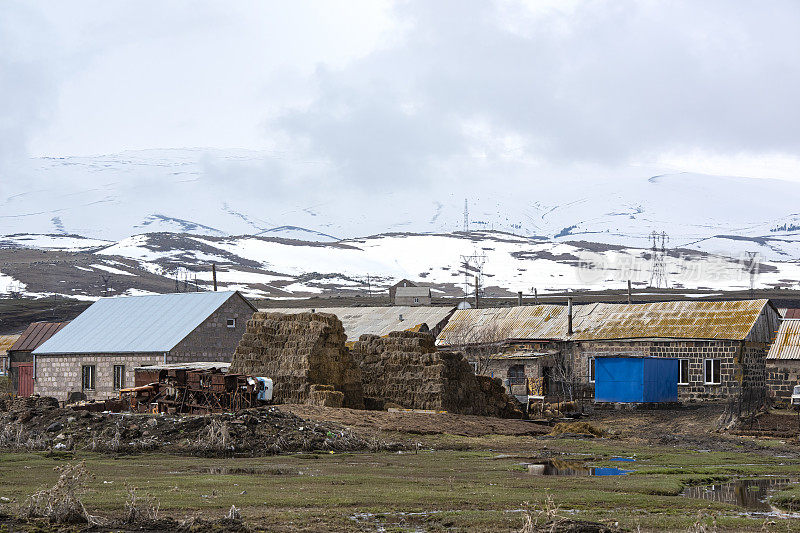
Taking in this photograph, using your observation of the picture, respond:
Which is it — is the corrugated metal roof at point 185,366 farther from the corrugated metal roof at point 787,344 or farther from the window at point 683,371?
the corrugated metal roof at point 787,344

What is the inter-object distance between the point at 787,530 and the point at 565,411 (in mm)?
34676

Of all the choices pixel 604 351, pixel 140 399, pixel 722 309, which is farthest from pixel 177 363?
pixel 722 309

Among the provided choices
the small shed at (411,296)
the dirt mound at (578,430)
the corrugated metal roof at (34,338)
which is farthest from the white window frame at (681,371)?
the small shed at (411,296)

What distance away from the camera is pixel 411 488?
2062 centimetres

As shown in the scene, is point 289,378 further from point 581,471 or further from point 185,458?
point 581,471

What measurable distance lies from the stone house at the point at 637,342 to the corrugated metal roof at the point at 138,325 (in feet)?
53.2

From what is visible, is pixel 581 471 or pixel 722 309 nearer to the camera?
pixel 581 471

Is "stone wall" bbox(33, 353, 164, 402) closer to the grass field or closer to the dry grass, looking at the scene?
the grass field

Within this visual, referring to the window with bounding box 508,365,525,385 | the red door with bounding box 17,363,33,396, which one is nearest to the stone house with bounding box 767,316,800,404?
the window with bounding box 508,365,525,385

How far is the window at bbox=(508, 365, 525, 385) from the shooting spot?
196 ft

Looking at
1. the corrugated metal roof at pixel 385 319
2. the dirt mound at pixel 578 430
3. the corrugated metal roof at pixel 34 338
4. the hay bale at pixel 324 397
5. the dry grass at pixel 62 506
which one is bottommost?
the dirt mound at pixel 578 430

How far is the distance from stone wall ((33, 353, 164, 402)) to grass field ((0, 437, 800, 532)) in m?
23.3

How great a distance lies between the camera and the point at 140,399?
132 ft

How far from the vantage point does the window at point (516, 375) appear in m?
59.8
